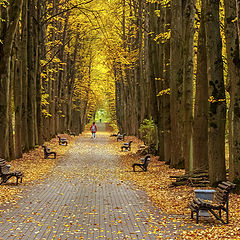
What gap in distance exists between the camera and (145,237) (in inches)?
354

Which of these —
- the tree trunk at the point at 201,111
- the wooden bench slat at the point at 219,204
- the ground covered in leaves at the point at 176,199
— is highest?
the tree trunk at the point at 201,111

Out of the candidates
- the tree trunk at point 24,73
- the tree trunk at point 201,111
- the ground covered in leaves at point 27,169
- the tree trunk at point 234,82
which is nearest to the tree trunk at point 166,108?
the ground covered in leaves at point 27,169

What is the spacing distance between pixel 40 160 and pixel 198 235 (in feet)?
58.5

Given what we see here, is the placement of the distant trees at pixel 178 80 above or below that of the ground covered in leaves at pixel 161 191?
above

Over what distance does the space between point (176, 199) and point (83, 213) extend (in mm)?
3192

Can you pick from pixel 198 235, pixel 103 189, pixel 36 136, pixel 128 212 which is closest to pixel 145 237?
pixel 198 235

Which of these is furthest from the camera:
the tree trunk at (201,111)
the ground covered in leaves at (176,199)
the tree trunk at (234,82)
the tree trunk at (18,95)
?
the tree trunk at (18,95)

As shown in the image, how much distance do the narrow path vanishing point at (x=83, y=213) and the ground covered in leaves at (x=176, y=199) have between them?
16.2 inches

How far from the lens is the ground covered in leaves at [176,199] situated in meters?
9.30

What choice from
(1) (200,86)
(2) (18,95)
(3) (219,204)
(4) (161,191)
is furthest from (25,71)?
(3) (219,204)

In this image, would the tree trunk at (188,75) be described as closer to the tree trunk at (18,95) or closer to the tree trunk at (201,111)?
the tree trunk at (201,111)

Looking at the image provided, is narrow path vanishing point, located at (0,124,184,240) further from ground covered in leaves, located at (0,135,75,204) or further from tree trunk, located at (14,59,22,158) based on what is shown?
tree trunk, located at (14,59,22,158)

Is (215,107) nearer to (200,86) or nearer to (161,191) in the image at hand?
(200,86)

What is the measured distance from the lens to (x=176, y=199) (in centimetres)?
1350
